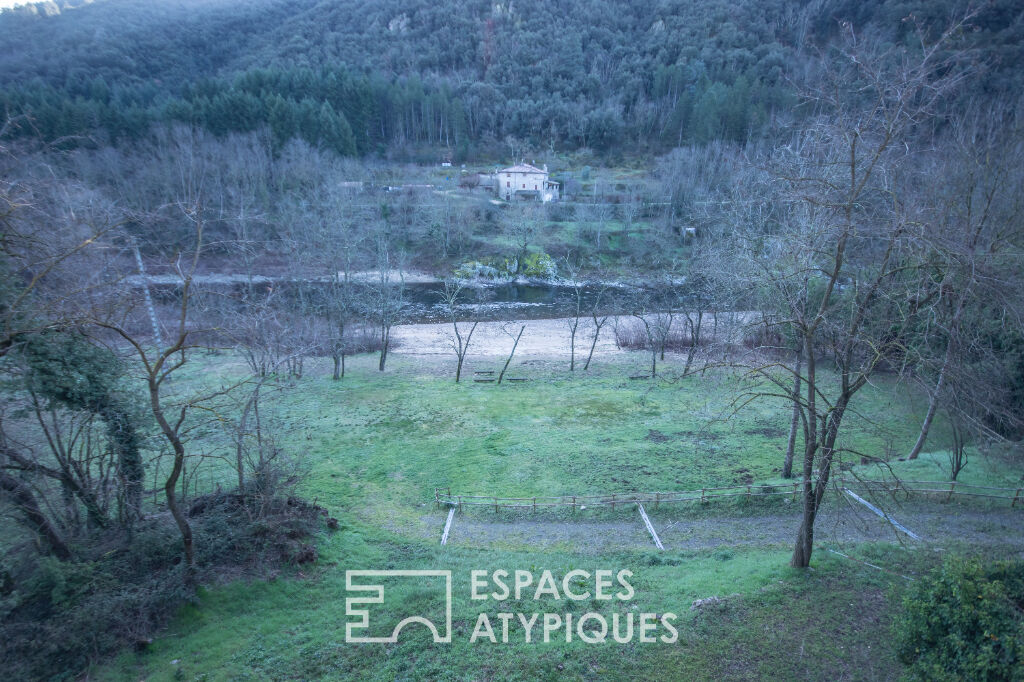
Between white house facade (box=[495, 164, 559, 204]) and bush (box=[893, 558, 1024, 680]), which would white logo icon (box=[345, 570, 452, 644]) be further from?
white house facade (box=[495, 164, 559, 204])

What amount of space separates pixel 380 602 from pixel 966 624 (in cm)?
930

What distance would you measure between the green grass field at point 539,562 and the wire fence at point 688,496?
563mm

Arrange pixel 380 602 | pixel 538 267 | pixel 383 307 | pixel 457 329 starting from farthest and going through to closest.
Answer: pixel 538 267
pixel 457 329
pixel 383 307
pixel 380 602

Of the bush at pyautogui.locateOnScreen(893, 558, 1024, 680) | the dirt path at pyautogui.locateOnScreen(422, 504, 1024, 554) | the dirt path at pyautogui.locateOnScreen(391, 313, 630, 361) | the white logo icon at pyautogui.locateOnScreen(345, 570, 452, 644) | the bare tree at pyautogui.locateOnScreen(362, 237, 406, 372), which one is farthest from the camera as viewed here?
the dirt path at pyautogui.locateOnScreen(391, 313, 630, 361)

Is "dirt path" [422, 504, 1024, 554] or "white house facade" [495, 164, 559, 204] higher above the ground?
"white house facade" [495, 164, 559, 204]

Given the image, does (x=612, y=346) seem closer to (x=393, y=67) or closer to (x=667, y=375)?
(x=667, y=375)

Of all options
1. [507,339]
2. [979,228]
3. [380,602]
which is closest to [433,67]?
[507,339]

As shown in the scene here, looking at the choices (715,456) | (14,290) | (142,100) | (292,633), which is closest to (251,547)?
(292,633)

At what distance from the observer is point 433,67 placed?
13062cm

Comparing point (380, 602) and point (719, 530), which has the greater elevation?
point (380, 602)

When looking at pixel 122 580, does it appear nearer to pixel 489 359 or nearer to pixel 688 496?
pixel 688 496

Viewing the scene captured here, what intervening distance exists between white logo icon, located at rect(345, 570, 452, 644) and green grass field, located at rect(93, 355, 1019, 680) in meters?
0.21

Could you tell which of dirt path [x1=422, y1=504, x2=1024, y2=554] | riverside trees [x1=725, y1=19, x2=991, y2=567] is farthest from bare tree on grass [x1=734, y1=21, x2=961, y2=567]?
dirt path [x1=422, y1=504, x2=1024, y2=554]

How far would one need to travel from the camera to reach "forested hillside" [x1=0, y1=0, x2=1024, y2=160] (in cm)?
6856
